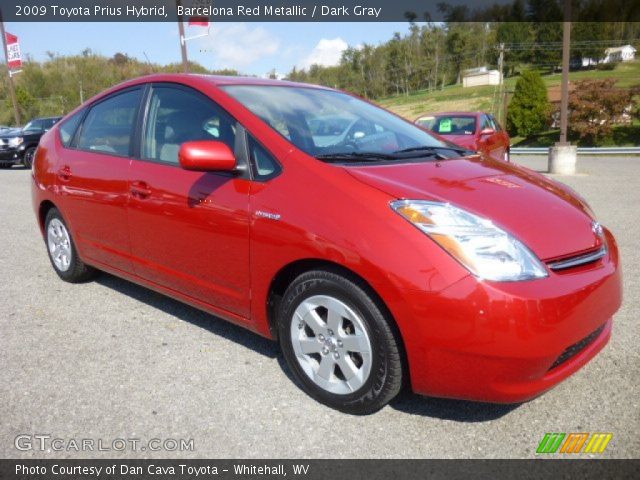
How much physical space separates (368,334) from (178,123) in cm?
185

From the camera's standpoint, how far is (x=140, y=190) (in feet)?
11.1

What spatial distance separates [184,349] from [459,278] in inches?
74.4

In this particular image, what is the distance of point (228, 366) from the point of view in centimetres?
310

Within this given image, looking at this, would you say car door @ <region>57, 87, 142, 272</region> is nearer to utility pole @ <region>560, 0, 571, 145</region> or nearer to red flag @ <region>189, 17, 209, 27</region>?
red flag @ <region>189, 17, 209, 27</region>

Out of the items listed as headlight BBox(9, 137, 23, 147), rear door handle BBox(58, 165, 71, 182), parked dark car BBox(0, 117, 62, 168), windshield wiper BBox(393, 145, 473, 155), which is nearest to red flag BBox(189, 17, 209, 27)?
parked dark car BBox(0, 117, 62, 168)

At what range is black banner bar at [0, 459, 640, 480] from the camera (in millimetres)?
2170

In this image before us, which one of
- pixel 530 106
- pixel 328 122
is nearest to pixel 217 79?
pixel 328 122

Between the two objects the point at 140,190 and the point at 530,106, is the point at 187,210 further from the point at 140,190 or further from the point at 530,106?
the point at 530,106

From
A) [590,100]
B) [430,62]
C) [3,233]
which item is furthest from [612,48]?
[3,233]

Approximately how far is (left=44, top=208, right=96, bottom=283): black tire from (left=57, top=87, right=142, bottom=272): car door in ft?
0.71

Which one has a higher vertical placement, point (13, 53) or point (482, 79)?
point (13, 53)

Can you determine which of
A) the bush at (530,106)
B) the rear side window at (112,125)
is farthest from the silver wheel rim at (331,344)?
the bush at (530,106)

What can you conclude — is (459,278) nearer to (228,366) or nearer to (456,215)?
(456,215)

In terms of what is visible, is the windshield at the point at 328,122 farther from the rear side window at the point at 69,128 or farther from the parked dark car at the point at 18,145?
the parked dark car at the point at 18,145
